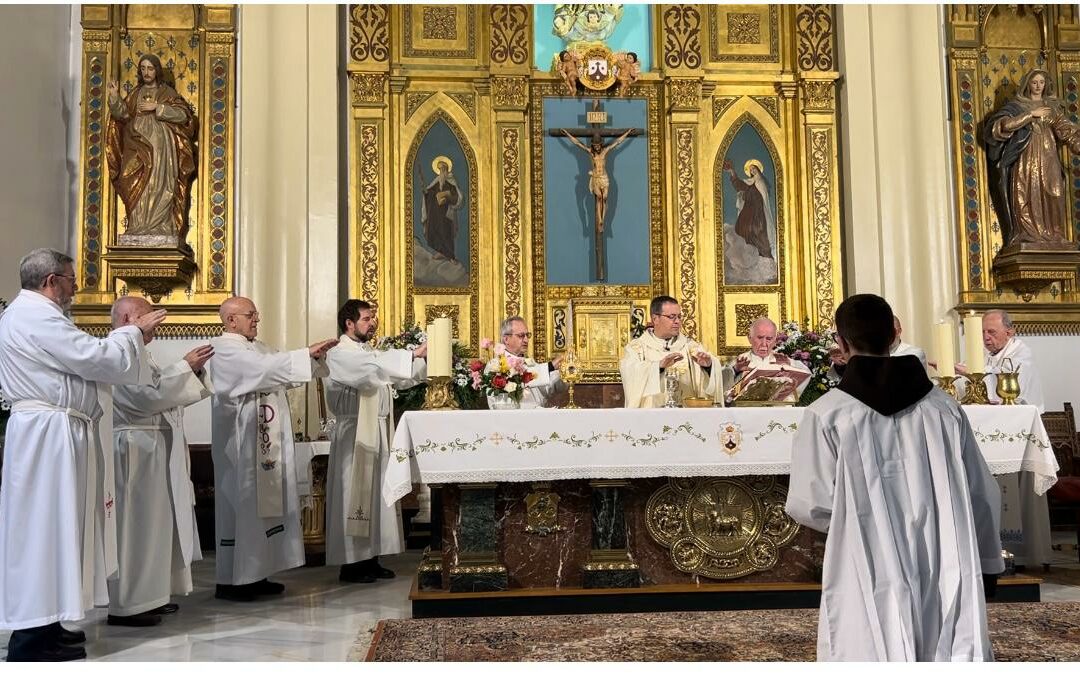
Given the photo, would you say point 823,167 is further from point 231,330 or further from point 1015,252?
point 231,330

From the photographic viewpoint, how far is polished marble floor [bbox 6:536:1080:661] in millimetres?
4797

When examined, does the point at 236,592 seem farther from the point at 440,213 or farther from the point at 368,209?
the point at 440,213

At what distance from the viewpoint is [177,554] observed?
5938 millimetres

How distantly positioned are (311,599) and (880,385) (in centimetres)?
427

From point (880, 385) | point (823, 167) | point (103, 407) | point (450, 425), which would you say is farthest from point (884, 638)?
point (823, 167)

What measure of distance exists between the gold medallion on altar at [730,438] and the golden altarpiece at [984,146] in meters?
5.05

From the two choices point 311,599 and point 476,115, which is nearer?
point 311,599

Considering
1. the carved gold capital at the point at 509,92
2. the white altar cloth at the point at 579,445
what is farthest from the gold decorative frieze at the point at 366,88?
the white altar cloth at the point at 579,445

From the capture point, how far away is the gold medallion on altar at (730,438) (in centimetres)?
550

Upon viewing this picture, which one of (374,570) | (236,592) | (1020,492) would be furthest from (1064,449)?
(236,592)

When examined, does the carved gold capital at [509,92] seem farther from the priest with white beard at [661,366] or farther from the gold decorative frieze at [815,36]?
the priest with white beard at [661,366]

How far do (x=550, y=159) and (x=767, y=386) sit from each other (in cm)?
485

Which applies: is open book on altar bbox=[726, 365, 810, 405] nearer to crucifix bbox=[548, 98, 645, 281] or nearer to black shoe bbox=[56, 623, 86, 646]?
black shoe bbox=[56, 623, 86, 646]

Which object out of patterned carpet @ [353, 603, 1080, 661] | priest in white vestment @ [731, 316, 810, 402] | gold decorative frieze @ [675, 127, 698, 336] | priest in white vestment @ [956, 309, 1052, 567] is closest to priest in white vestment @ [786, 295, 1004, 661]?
patterned carpet @ [353, 603, 1080, 661]
